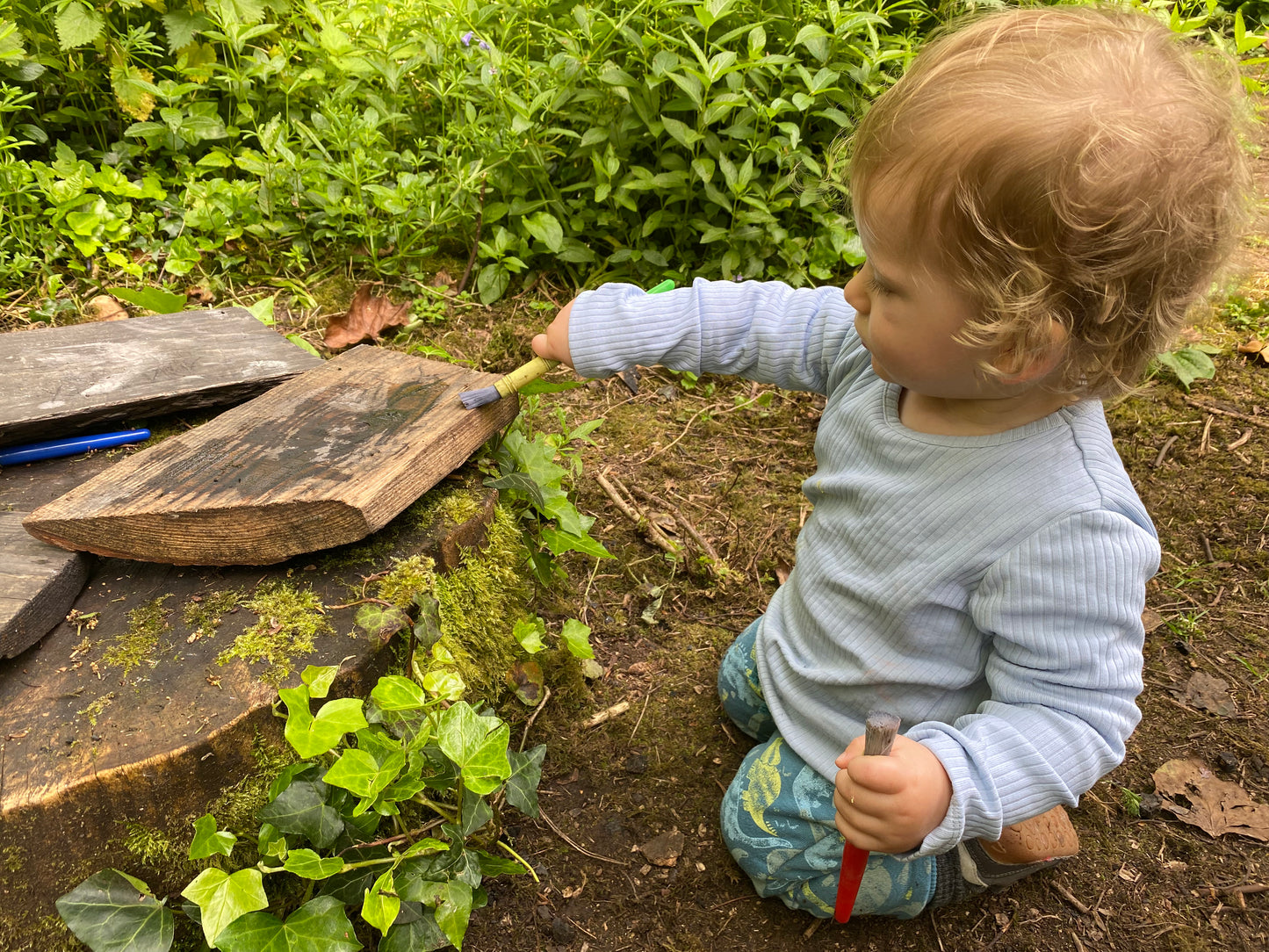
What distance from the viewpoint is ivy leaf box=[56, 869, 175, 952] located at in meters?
1.25

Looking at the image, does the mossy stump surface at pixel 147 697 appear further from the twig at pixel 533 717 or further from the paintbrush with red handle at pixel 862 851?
the paintbrush with red handle at pixel 862 851

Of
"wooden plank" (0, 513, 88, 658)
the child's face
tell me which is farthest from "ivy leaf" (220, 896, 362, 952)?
the child's face

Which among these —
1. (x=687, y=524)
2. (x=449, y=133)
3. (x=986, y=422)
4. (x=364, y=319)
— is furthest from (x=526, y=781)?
(x=449, y=133)

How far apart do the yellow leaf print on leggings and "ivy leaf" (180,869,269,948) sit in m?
Answer: 0.97

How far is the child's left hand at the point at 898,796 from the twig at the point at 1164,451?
1956mm

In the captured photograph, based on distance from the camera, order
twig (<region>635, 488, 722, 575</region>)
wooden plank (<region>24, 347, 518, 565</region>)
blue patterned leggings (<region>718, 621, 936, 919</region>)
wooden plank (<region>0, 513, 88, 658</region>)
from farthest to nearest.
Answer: twig (<region>635, 488, 722, 575</region>), blue patterned leggings (<region>718, 621, 936, 919</region>), wooden plank (<region>24, 347, 518, 565</region>), wooden plank (<region>0, 513, 88, 658</region>)

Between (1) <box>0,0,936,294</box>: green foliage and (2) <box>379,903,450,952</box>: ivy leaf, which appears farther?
(1) <box>0,0,936,294</box>: green foliage

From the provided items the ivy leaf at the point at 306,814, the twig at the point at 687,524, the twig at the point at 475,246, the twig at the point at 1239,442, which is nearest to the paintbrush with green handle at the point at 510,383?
the ivy leaf at the point at 306,814

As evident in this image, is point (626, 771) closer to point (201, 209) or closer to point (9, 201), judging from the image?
point (201, 209)

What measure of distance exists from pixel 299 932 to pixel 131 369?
133cm

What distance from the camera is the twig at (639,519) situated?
2541mm

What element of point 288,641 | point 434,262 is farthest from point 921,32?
point 288,641

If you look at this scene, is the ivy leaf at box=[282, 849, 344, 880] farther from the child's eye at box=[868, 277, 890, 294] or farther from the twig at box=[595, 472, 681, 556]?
the twig at box=[595, 472, 681, 556]

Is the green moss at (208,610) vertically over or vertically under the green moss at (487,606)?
over
